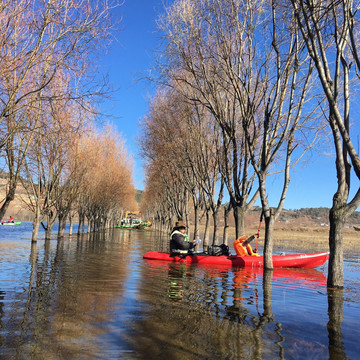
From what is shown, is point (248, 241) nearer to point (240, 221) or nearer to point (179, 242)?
point (240, 221)

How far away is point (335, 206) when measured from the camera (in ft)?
25.8

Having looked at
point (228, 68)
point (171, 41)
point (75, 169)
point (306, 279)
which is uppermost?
point (171, 41)

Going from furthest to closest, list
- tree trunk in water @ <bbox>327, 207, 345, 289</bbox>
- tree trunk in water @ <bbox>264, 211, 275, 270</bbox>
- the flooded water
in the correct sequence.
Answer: tree trunk in water @ <bbox>264, 211, 275, 270</bbox> → tree trunk in water @ <bbox>327, 207, 345, 289</bbox> → the flooded water

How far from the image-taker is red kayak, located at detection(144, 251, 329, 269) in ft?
39.0

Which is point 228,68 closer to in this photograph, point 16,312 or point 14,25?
point 14,25

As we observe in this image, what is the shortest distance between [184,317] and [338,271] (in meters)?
4.65

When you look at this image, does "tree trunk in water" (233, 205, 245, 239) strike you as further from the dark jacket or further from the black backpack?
the dark jacket

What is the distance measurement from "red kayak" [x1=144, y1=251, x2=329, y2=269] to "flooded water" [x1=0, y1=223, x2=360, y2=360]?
10.9 ft

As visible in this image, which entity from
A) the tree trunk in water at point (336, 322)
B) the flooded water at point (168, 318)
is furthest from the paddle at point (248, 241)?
the tree trunk in water at point (336, 322)

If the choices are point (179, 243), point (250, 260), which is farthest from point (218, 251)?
point (179, 243)

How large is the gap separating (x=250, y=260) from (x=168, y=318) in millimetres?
7450

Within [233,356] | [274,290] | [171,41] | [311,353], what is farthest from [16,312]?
[171,41]

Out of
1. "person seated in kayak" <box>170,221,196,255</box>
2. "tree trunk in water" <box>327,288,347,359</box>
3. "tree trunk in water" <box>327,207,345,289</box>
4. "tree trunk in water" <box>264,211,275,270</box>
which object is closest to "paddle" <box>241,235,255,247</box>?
"tree trunk in water" <box>264,211,275,270</box>

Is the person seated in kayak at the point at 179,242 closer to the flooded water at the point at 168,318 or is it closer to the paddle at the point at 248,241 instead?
the paddle at the point at 248,241
